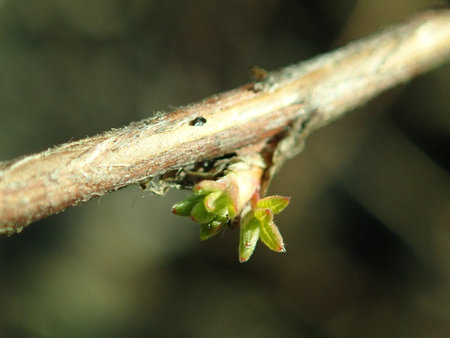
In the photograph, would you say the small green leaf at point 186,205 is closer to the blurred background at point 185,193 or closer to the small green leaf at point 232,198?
the small green leaf at point 232,198

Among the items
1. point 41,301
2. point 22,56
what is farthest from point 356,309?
point 22,56

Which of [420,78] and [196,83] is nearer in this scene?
[420,78]

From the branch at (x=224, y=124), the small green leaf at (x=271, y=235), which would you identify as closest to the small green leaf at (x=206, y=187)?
the branch at (x=224, y=124)

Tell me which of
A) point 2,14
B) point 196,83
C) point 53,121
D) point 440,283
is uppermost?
point 2,14

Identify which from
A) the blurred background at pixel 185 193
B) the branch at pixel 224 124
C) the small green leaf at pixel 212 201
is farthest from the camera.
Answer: the blurred background at pixel 185 193

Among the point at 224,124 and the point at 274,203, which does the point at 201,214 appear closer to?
the point at 274,203

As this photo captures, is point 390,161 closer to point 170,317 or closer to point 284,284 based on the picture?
point 284,284

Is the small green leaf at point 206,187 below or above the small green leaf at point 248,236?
above

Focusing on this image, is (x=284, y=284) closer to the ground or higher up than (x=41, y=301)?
closer to the ground
